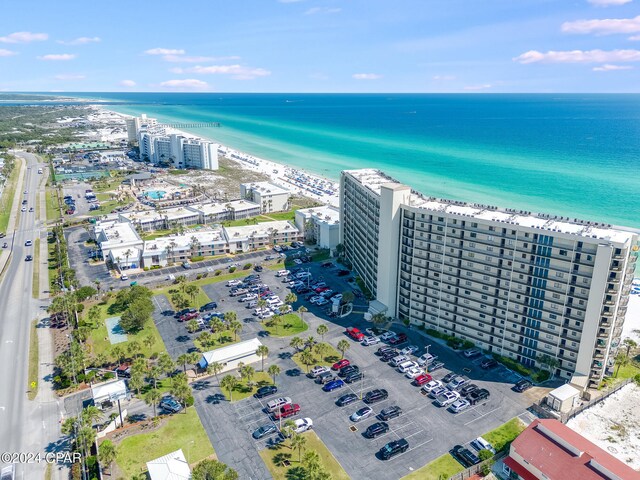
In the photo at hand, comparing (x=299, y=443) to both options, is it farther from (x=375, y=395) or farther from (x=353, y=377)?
(x=353, y=377)

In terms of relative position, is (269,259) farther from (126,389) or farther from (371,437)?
(371,437)

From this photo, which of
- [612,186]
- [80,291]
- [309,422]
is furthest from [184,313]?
[612,186]

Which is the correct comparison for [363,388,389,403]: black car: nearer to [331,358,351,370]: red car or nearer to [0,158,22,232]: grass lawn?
[331,358,351,370]: red car

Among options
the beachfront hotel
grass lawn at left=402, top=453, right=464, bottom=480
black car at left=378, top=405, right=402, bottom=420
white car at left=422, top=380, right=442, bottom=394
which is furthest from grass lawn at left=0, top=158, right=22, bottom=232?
grass lawn at left=402, top=453, right=464, bottom=480

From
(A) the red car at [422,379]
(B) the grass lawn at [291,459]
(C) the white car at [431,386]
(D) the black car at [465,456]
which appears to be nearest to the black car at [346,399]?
(B) the grass lawn at [291,459]

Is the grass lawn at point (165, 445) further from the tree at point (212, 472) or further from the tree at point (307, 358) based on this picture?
the tree at point (307, 358)

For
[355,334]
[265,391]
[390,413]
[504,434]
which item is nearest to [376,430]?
[390,413]
